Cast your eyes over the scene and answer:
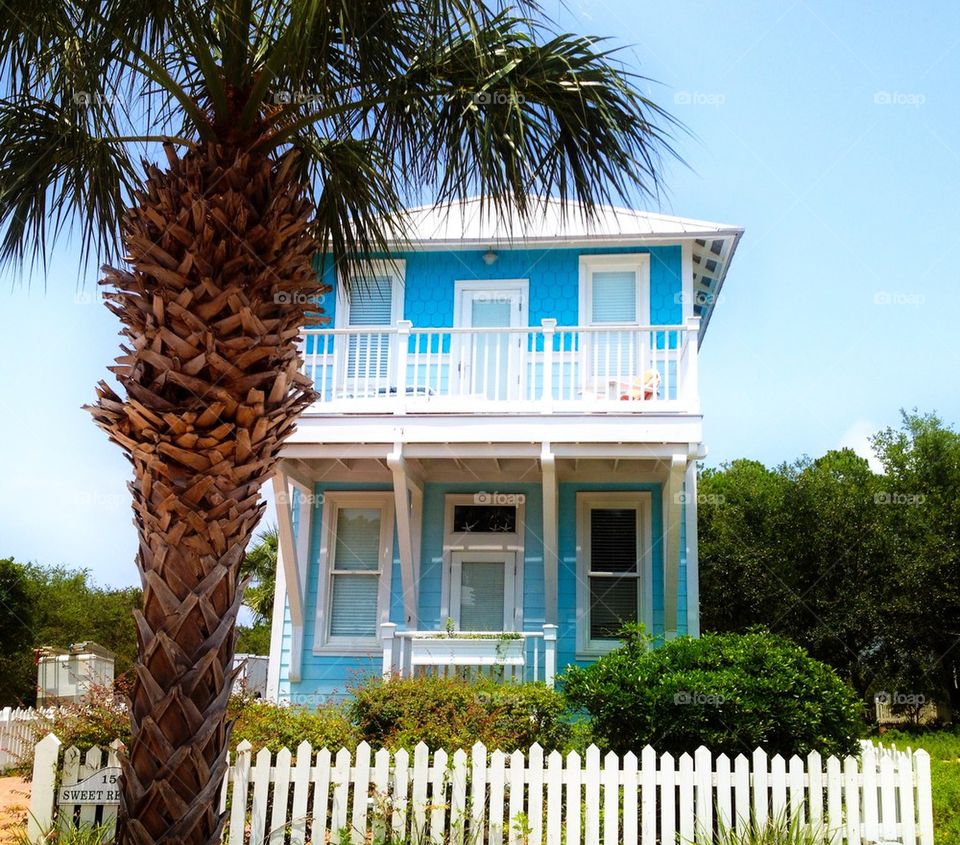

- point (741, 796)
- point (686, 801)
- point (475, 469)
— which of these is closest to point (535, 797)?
point (686, 801)

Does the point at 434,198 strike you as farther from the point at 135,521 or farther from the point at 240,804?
the point at 240,804

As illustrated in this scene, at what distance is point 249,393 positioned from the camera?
5.59m

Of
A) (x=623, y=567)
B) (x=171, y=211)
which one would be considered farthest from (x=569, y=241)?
(x=171, y=211)

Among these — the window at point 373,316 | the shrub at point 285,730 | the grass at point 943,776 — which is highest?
the window at point 373,316

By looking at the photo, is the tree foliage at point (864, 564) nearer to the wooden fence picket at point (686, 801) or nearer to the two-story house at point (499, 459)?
the two-story house at point (499, 459)

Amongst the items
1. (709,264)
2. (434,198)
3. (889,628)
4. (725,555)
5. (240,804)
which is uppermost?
(709,264)

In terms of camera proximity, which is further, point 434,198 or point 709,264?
point 709,264

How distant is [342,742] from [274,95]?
519cm

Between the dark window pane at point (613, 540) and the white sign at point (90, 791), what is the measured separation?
26.6 ft

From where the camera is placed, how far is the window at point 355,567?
46.1 ft

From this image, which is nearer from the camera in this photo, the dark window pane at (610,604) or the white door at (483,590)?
the dark window pane at (610,604)

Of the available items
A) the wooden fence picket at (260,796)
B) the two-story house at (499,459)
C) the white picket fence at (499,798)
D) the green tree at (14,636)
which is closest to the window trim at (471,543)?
the two-story house at (499,459)

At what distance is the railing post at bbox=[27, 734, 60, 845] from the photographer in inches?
267

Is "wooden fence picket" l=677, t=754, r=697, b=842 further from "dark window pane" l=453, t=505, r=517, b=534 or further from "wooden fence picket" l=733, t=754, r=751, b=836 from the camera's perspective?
"dark window pane" l=453, t=505, r=517, b=534
